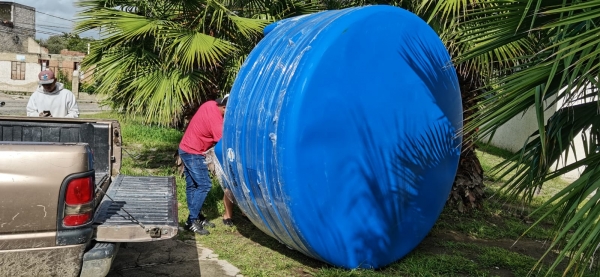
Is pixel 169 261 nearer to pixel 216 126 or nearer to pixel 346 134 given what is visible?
pixel 216 126

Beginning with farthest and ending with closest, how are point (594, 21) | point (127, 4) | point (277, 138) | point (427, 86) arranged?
point (127, 4) < point (427, 86) < point (277, 138) < point (594, 21)

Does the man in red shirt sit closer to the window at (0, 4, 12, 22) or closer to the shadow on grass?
the shadow on grass

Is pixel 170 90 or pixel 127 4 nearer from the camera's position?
pixel 170 90

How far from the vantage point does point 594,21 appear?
10.1ft

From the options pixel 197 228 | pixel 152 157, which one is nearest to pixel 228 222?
pixel 197 228

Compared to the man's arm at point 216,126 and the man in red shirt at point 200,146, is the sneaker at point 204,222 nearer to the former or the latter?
the man in red shirt at point 200,146

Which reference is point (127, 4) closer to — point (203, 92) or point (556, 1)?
point (203, 92)

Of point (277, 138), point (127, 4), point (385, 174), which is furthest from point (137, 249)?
point (127, 4)

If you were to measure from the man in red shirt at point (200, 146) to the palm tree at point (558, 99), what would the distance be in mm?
2937

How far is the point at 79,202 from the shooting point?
3264 mm

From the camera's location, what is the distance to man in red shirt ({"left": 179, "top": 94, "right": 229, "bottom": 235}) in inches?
229

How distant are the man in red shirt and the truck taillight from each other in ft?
8.32

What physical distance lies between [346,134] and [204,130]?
1990 millimetres

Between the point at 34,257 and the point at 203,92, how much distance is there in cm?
445
